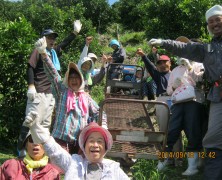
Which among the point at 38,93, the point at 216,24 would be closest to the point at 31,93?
the point at 38,93

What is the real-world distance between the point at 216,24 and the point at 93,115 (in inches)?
61.4

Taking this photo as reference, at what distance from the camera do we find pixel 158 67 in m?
4.71

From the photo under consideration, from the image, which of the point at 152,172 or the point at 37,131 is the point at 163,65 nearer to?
the point at 152,172

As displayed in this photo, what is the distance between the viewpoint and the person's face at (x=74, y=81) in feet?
12.2

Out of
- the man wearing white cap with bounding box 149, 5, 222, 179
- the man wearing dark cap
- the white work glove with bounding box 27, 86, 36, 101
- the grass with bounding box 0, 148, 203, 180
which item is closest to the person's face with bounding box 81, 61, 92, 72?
the man wearing dark cap

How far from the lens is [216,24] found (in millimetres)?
3393

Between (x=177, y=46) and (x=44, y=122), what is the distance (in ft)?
6.30

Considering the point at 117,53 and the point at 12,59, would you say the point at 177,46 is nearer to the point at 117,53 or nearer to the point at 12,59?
the point at 12,59

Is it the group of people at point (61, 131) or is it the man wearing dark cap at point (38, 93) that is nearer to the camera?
the group of people at point (61, 131)

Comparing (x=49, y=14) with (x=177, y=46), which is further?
(x=49, y=14)

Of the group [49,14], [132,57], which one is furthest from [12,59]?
[132,57]

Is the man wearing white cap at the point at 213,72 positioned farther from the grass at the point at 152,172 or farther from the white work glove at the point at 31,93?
the white work glove at the point at 31,93

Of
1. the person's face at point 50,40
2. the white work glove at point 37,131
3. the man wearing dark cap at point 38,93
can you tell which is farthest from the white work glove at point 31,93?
the white work glove at point 37,131

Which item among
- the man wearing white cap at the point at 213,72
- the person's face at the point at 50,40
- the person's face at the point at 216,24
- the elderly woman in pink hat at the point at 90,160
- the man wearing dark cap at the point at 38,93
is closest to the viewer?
the elderly woman in pink hat at the point at 90,160
